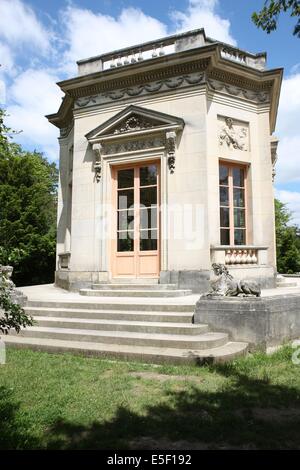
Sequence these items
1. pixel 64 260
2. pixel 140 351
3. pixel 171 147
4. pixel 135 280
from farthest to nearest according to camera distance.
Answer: pixel 64 260 → pixel 135 280 → pixel 171 147 → pixel 140 351

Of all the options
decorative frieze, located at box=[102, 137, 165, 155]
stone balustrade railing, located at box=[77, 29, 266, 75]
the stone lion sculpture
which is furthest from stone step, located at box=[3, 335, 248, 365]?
stone balustrade railing, located at box=[77, 29, 266, 75]

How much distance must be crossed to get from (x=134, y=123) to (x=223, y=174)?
8.78 feet

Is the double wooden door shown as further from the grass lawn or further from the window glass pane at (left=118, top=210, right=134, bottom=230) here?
the grass lawn

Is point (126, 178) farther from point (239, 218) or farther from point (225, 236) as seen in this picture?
point (239, 218)

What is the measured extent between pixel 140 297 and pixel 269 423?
522 centimetres

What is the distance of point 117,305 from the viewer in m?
7.19

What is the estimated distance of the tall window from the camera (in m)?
9.70

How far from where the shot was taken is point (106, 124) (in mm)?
10055

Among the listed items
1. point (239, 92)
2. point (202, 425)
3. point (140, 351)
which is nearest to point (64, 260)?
point (140, 351)

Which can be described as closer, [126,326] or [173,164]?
[126,326]

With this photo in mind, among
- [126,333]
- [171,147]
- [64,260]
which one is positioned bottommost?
[126,333]
